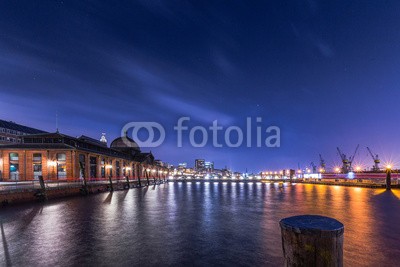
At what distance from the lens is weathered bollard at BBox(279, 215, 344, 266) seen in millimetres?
3777

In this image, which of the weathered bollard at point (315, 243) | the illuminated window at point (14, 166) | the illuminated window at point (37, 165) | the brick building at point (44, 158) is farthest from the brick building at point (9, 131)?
the weathered bollard at point (315, 243)

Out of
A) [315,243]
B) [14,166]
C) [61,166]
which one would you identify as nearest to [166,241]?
[315,243]

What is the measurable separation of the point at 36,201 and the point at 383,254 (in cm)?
3812

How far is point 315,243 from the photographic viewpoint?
3799 mm

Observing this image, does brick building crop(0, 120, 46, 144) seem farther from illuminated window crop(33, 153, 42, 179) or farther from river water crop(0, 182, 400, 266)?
river water crop(0, 182, 400, 266)

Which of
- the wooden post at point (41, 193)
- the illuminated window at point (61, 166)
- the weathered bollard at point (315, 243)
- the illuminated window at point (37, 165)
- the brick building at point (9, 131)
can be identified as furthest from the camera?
the brick building at point (9, 131)

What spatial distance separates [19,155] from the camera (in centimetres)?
5697

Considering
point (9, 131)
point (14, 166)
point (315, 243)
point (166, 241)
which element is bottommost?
point (166, 241)

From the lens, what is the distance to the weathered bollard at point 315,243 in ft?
12.4

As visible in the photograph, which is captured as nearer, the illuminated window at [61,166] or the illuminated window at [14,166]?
the illuminated window at [14,166]

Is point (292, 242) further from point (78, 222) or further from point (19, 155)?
point (19, 155)

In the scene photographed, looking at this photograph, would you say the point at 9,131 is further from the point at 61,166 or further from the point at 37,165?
the point at 61,166

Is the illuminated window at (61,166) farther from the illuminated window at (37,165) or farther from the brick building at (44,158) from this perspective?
the illuminated window at (37,165)

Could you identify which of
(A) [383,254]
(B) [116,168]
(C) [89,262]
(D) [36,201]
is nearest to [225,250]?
(C) [89,262]
